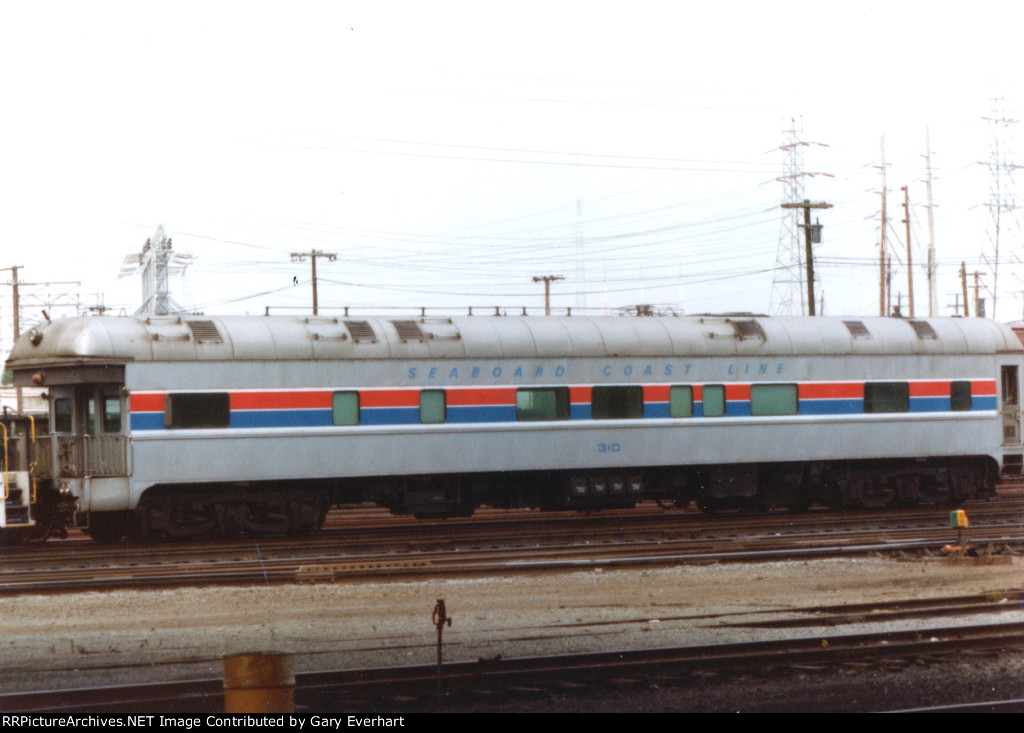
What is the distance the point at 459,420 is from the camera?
72.9ft

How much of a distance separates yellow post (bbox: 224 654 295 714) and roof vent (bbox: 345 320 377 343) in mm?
14250

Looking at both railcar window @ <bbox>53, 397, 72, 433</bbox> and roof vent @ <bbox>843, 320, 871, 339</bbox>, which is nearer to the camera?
railcar window @ <bbox>53, 397, 72, 433</bbox>

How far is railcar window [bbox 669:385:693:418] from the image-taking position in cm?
2378

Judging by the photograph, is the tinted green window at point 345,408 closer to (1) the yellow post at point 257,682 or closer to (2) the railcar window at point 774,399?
(2) the railcar window at point 774,399

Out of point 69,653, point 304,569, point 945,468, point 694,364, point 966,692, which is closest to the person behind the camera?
point 966,692

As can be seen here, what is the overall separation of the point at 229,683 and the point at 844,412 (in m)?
19.3

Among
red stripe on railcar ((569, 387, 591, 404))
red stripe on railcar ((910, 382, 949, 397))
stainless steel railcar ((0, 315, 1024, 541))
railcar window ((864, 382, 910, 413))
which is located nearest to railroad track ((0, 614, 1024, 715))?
stainless steel railcar ((0, 315, 1024, 541))

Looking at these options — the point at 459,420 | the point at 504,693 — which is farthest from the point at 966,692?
the point at 459,420

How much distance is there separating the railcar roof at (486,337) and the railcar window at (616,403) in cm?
74

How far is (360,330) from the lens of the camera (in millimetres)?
22188

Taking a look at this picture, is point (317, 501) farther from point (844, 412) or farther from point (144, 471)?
point (844, 412)

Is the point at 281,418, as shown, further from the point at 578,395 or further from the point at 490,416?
the point at 578,395

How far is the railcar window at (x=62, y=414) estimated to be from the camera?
21.2m

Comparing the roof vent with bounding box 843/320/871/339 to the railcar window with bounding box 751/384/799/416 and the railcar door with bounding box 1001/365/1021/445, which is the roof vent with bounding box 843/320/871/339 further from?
the railcar door with bounding box 1001/365/1021/445
